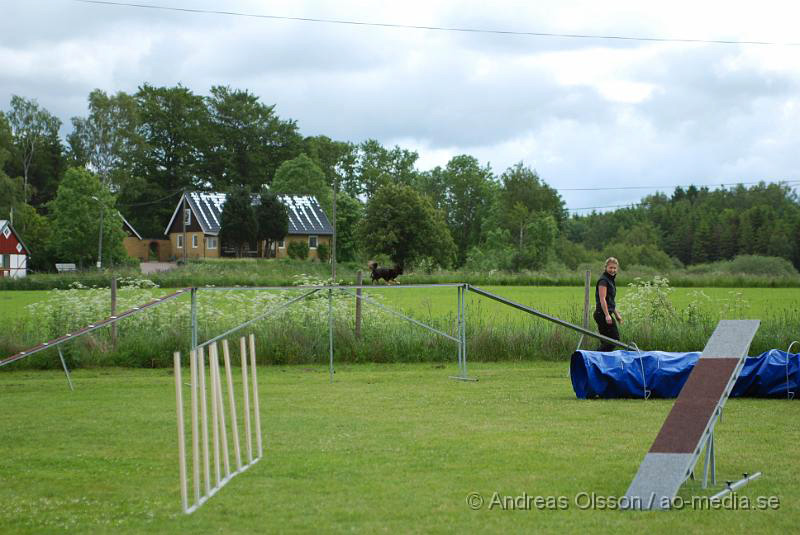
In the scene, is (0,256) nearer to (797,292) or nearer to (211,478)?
(797,292)

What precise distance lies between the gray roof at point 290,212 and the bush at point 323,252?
2174 mm

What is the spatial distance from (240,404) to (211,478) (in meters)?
4.21

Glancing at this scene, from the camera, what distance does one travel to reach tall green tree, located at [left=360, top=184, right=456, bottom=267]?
63.8 metres

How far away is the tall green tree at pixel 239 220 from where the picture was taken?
69.2 m

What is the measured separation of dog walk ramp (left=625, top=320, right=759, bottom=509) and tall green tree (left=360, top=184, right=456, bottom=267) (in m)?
55.7

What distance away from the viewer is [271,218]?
69875 mm

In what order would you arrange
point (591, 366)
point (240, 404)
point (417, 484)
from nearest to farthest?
point (417, 484), point (240, 404), point (591, 366)

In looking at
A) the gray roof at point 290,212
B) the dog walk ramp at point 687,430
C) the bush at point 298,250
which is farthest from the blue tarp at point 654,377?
the gray roof at point 290,212

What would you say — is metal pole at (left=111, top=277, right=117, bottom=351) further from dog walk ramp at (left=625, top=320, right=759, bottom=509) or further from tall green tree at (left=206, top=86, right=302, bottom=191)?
tall green tree at (left=206, top=86, right=302, bottom=191)

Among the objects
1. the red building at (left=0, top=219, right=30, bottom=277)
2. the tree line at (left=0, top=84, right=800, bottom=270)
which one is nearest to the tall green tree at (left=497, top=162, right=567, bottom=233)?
the tree line at (left=0, top=84, right=800, bottom=270)

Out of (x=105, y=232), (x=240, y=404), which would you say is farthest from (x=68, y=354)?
(x=105, y=232)

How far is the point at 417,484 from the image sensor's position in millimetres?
7297

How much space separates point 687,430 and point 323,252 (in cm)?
6698

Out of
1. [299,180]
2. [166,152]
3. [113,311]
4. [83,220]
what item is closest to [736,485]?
[113,311]
